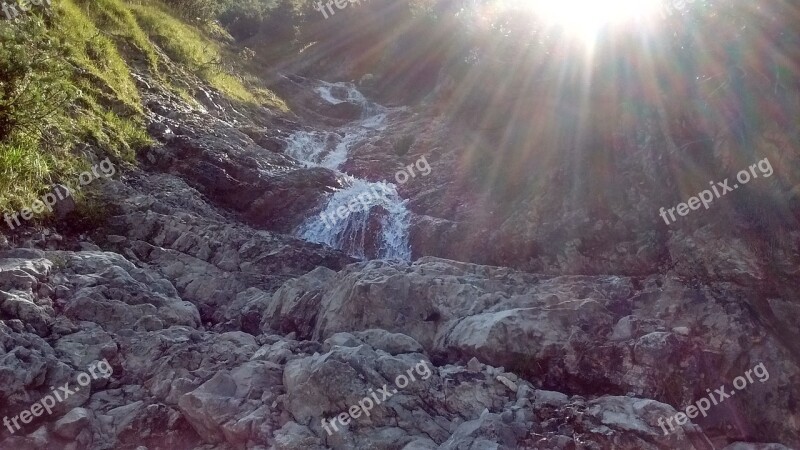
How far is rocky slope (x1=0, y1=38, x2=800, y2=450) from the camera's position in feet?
20.6

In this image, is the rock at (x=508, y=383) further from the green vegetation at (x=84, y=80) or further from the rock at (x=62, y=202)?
the rock at (x=62, y=202)

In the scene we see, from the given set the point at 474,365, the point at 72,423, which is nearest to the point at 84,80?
the point at 72,423

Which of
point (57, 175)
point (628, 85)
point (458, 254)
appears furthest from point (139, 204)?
point (628, 85)

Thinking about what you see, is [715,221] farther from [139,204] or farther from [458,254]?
[139,204]

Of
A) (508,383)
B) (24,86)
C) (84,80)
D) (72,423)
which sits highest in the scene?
(84,80)

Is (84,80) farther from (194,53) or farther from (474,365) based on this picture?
(474,365)

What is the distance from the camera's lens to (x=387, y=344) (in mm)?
7789

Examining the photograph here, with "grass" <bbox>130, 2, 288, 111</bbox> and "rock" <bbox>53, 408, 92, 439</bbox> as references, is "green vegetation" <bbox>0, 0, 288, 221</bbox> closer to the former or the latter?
"grass" <bbox>130, 2, 288, 111</bbox>

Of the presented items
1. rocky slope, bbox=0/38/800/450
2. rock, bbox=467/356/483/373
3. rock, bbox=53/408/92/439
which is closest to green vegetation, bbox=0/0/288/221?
rocky slope, bbox=0/38/800/450

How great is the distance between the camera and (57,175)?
10.9 metres

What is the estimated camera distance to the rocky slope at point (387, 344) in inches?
247

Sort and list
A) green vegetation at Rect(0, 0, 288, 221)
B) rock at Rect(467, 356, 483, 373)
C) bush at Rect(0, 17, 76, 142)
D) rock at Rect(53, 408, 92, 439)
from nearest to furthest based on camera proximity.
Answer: rock at Rect(53, 408, 92, 439) → rock at Rect(467, 356, 483, 373) → bush at Rect(0, 17, 76, 142) → green vegetation at Rect(0, 0, 288, 221)

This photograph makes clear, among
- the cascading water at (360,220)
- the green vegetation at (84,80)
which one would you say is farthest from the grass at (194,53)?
the cascading water at (360,220)

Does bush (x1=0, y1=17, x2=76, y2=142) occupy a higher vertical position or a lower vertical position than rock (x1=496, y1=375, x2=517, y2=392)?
higher
